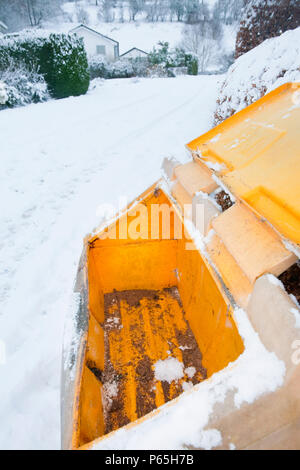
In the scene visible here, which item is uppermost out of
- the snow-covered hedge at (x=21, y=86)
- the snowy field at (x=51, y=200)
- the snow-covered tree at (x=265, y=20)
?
the snow-covered tree at (x=265, y=20)

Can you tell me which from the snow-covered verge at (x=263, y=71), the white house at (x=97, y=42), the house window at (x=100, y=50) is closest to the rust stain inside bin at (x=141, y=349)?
the snow-covered verge at (x=263, y=71)

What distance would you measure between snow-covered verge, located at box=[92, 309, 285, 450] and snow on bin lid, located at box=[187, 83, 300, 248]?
19.3 inches

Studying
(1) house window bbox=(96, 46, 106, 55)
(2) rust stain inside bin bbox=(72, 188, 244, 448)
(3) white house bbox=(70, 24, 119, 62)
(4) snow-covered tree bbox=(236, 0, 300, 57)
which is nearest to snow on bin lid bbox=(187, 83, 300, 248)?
(2) rust stain inside bin bbox=(72, 188, 244, 448)

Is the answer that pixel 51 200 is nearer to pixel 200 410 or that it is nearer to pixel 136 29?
pixel 200 410

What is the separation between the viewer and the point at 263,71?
3941 millimetres

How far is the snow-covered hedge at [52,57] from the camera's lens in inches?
337

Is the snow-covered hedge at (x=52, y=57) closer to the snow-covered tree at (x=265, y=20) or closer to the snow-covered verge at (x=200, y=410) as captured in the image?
the snow-covered tree at (x=265, y=20)

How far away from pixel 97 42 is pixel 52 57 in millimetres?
25406

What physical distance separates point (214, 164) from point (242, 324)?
3.40 ft

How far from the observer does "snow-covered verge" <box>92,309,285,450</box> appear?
78 cm

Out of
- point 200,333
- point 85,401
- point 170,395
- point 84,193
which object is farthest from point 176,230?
point 84,193

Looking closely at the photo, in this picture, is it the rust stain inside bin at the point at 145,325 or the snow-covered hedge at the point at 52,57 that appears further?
the snow-covered hedge at the point at 52,57

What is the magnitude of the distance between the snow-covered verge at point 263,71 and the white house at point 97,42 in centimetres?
2955

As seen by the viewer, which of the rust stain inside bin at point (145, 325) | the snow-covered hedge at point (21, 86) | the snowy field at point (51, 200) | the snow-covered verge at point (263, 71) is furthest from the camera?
the snow-covered hedge at point (21, 86)
